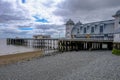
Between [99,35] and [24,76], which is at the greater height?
[99,35]

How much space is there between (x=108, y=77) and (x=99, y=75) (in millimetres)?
705

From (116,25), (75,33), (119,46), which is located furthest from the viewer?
(75,33)

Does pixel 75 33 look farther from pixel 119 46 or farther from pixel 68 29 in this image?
pixel 119 46

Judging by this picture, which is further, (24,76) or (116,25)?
(116,25)

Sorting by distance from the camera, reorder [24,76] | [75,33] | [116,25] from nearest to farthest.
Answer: [24,76] → [116,25] → [75,33]

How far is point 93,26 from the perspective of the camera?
3547 cm

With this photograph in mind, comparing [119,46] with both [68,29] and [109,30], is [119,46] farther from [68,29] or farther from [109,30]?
[68,29]

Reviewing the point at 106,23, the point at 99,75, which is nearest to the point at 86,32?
the point at 106,23

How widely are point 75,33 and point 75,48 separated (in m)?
10.9

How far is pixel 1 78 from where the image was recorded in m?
10.7

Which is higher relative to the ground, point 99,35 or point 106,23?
point 106,23

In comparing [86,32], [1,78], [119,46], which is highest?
[86,32]

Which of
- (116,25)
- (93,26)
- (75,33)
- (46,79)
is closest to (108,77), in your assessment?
(46,79)

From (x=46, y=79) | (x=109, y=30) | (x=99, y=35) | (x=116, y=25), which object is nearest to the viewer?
(x=46, y=79)
